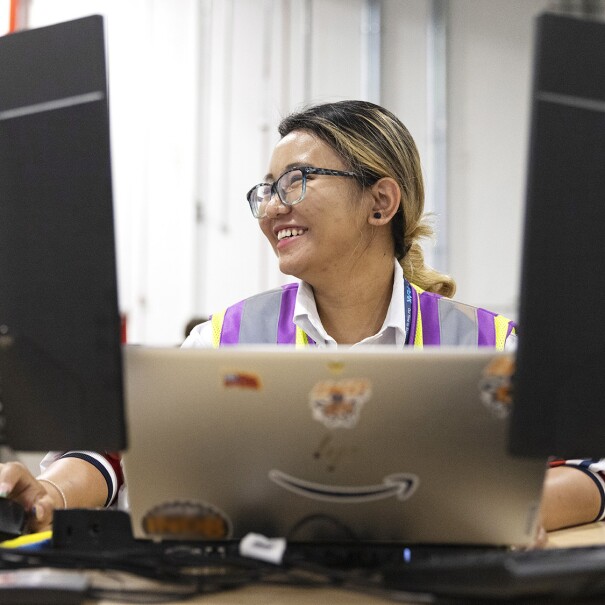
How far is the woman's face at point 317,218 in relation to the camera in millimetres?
1737

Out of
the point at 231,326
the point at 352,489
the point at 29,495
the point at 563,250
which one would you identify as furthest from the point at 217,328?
the point at 563,250

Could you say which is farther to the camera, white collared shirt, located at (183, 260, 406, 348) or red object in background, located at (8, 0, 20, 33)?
red object in background, located at (8, 0, 20, 33)

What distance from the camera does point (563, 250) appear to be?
720mm

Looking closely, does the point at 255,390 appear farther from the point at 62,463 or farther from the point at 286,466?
the point at 62,463

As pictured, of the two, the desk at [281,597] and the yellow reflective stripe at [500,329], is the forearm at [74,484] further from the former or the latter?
the yellow reflective stripe at [500,329]

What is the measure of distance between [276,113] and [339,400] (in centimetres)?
326

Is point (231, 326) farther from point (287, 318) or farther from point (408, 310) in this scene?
point (408, 310)

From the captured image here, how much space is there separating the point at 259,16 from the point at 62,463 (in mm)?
3272

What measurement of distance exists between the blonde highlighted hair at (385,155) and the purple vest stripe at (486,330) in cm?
29

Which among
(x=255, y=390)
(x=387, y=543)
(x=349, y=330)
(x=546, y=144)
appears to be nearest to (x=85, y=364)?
(x=255, y=390)

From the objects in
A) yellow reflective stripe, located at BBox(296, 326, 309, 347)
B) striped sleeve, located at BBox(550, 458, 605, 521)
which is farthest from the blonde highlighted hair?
striped sleeve, located at BBox(550, 458, 605, 521)

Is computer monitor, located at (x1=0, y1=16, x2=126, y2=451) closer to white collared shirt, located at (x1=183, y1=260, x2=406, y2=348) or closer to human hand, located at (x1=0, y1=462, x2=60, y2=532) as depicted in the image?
human hand, located at (x1=0, y1=462, x2=60, y2=532)

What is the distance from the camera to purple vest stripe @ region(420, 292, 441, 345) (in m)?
1.64

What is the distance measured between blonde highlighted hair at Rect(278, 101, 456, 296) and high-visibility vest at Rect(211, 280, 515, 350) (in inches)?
7.7
